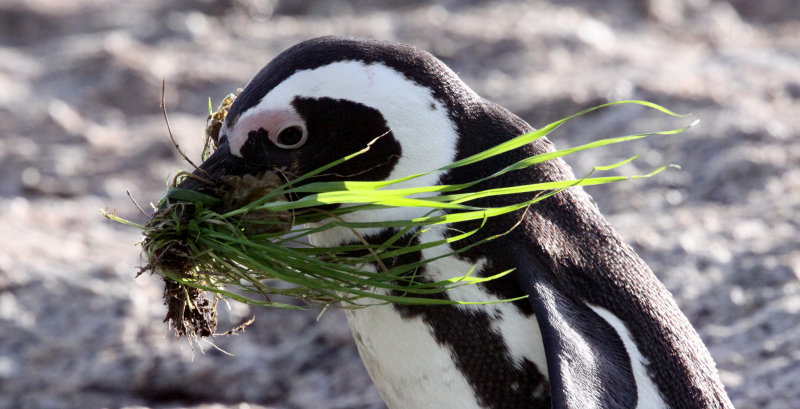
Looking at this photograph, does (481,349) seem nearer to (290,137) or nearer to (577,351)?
(577,351)

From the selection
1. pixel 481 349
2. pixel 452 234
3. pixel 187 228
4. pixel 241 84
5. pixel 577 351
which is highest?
pixel 241 84

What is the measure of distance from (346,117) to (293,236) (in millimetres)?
226

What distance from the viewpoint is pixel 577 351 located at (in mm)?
1509

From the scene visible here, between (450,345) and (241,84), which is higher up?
(241,84)

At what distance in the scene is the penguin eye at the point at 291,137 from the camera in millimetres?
1636

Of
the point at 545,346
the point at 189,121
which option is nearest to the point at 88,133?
the point at 189,121

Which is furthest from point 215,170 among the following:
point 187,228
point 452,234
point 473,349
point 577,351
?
point 577,351

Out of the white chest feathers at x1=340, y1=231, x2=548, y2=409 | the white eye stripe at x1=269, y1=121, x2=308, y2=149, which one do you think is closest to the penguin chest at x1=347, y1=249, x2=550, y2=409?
the white chest feathers at x1=340, y1=231, x2=548, y2=409

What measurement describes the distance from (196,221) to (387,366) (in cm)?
44

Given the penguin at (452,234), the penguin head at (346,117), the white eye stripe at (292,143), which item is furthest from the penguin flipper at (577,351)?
the white eye stripe at (292,143)

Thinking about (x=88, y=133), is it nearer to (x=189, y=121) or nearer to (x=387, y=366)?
(x=189, y=121)

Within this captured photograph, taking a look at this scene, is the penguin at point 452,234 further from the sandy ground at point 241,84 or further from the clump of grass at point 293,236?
the sandy ground at point 241,84

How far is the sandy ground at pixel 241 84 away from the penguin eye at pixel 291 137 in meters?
1.20

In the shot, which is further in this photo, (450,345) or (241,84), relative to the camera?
(241,84)
